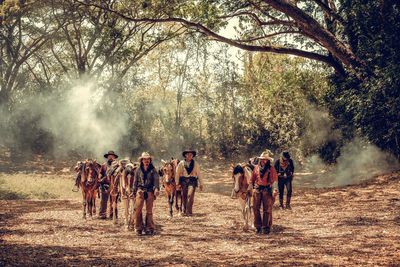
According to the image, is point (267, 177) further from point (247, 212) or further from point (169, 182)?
point (169, 182)

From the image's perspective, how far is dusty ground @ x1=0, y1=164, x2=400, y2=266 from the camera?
771cm

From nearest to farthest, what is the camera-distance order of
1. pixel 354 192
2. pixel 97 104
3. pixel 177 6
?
pixel 354 192, pixel 177 6, pixel 97 104

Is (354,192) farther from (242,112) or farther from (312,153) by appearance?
(242,112)

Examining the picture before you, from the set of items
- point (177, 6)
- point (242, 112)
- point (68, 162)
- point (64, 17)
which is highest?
point (64, 17)

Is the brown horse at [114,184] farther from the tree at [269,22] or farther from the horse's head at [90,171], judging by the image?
the tree at [269,22]

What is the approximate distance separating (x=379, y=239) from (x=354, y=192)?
9064 mm

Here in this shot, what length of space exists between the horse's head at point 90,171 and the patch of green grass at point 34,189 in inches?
310

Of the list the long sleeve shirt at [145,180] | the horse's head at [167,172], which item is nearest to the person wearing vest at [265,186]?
the long sleeve shirt at [145,180]

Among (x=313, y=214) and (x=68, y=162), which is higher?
(x=68, y=162)

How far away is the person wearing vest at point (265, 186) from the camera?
10125 millimetres

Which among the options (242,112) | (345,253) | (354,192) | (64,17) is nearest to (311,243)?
(345,253)

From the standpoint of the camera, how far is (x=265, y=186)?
10.2m

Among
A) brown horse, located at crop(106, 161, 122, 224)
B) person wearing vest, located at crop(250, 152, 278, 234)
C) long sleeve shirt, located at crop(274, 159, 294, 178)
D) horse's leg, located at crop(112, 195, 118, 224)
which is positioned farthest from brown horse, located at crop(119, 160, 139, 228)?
long sleeve shirt, located at crop(274, 159, 294, 178)

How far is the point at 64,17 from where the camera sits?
26797 millimetres
